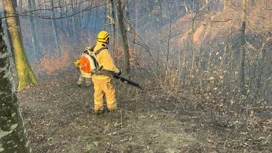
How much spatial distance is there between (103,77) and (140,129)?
5.11ft

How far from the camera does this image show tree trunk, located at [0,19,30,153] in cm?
265

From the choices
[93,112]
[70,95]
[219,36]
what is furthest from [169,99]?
[219,36]

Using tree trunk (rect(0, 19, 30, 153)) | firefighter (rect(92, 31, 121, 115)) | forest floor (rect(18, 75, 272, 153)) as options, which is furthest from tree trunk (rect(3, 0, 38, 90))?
tree trunk (rect(0, 19, 30, 153))

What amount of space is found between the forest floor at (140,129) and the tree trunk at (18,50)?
10.2 feet

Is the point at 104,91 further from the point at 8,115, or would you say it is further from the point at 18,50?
the point at 18,50

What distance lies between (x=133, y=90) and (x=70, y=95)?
7.44 ft

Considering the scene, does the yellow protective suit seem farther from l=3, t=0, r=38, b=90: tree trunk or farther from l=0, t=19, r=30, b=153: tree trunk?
l=3, t=0, r=38, b=90: tree trunk

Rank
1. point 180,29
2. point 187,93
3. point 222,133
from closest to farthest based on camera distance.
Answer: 1. point 222,133
2. point 187,93
3. point 180,29

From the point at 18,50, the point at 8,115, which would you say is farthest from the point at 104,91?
the point at 18,50

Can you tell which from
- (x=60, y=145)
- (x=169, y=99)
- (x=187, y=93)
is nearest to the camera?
(x=60, y=145)

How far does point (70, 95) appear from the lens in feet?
32.6

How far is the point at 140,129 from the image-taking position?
6395 millimetres

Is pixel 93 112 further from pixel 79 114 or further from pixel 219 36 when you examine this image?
pixel 219 36

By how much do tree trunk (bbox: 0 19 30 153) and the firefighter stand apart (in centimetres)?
411
